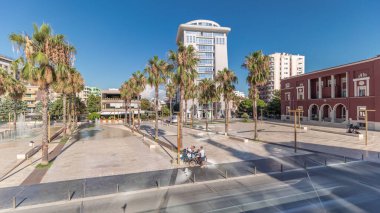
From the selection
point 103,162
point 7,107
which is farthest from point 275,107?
point 7,107

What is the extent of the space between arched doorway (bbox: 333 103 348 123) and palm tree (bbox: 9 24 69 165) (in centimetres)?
6481

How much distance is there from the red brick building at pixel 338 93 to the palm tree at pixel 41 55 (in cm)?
6009

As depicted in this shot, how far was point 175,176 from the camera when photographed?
16.5 metres

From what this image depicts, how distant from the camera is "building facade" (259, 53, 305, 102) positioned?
136 metres

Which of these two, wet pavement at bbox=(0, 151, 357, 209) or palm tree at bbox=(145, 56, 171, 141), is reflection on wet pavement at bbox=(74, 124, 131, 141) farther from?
wet pavement at bbox=(0, 151, 357, 209)

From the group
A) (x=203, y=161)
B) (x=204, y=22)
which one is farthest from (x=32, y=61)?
(x=204, y=22)

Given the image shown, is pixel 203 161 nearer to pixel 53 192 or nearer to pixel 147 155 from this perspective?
pixel 147 155

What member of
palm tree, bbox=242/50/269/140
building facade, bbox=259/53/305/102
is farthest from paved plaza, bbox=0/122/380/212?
building facade, bbox=259/53/305/102

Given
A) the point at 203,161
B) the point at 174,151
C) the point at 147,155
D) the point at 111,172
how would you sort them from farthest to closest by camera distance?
the point at 174,151
the point at 147,155
the point at 203,161
the point at 111,172

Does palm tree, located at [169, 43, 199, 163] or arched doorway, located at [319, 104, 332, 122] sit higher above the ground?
palm tree, located at [169, 43, 199, 163]

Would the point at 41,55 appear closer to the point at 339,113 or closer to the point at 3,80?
the point at 3,80

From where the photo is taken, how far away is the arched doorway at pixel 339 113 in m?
58.0

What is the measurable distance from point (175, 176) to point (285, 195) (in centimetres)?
779

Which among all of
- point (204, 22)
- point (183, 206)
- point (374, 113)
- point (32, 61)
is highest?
point (204, 22)
